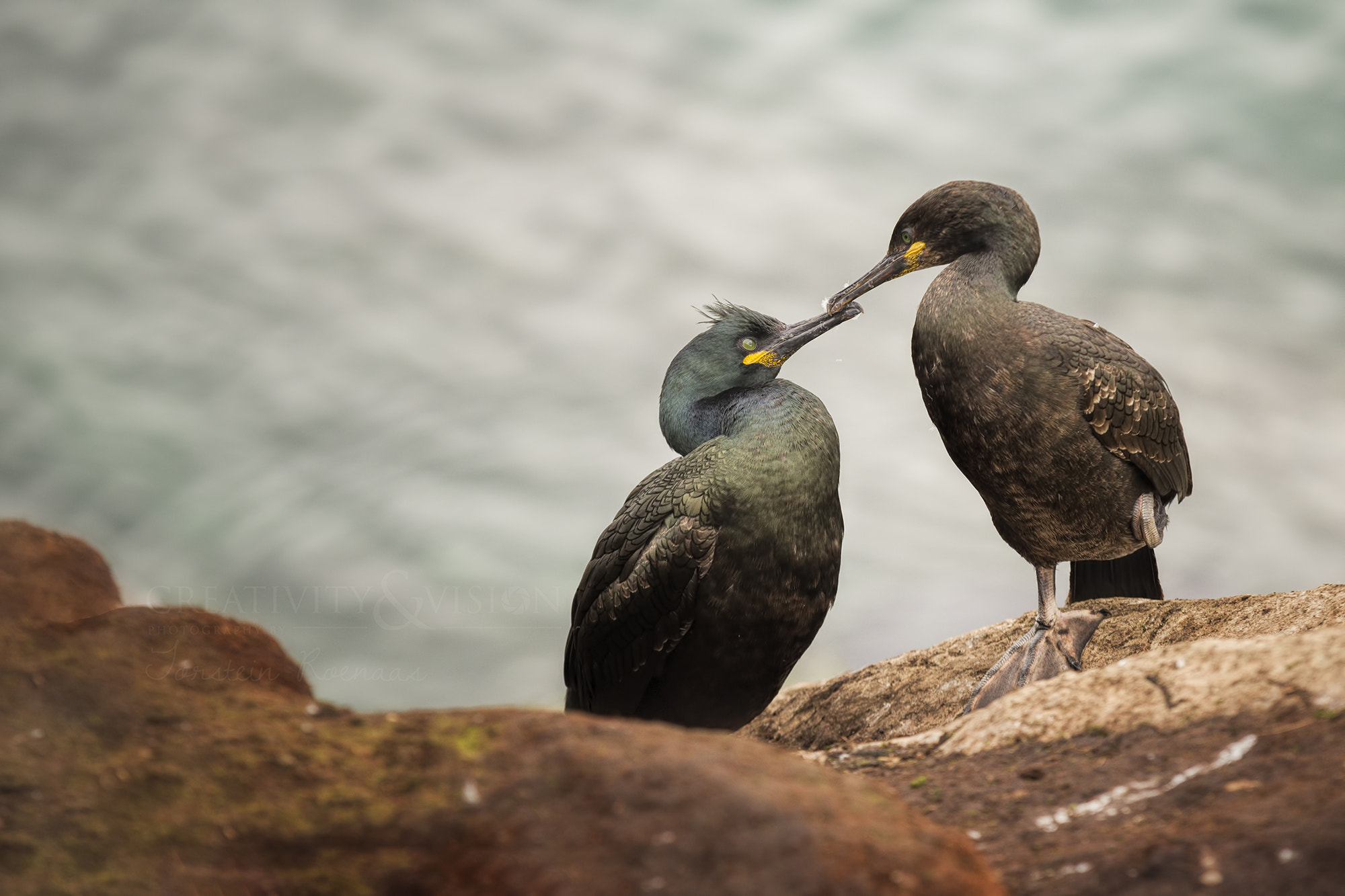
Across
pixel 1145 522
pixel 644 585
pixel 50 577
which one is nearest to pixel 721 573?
pixel 644 585

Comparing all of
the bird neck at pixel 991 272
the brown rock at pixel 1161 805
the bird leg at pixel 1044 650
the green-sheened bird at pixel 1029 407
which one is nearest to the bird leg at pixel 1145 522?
the green-sheened bird at pixel 1029 407

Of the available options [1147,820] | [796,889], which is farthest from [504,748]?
[1147,820]

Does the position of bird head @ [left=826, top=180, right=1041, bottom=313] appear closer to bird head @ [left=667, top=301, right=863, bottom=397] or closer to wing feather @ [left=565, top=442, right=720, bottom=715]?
bird head @ [left=667, top=301, right=863, bottom=397]

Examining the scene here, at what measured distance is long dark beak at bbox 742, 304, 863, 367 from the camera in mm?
5828

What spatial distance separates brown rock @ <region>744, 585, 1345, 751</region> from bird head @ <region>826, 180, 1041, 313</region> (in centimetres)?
230

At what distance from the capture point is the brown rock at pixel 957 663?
5.96m

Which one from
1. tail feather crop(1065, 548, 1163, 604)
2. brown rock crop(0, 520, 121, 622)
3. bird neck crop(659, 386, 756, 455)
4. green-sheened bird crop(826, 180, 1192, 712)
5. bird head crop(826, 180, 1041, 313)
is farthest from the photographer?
tail feather crop(1065, 548, 1163, 604)

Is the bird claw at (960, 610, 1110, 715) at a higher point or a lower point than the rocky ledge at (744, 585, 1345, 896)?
higher

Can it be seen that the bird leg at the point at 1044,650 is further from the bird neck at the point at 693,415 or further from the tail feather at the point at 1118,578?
the bird neck at the point at 693,415

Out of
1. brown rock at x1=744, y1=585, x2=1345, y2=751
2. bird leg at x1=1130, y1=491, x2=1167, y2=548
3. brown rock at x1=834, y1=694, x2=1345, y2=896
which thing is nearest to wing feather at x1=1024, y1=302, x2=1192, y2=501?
bird leg at x1=1130, y1=491, x2=1167, y2=548

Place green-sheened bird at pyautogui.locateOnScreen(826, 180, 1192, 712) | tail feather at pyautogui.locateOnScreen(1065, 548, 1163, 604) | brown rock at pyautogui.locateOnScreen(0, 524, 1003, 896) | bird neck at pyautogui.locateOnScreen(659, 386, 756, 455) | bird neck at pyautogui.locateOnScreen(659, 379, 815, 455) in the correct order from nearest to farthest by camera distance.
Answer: brown rock at pyautogui.locateOnScreen(0, 524, 1003, 896)
bird neck at pyautogui.locateOnScreen(659, 379, 815, 455)
green-sheened bird at pyautogui.locateOnScreen(826, 180, 1192, 712)
bird neck at pyautogui.locateOnScreen(659, 386, 756, 455)
tail feather at pyautogui.locateOnScreen(1065, 548, 1163, 604)

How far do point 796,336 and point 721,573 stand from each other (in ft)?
5.11

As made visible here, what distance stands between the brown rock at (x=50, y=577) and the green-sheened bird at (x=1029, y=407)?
4033mm

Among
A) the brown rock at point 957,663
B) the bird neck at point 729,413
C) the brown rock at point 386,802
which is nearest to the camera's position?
the brown rock at point 386,802
